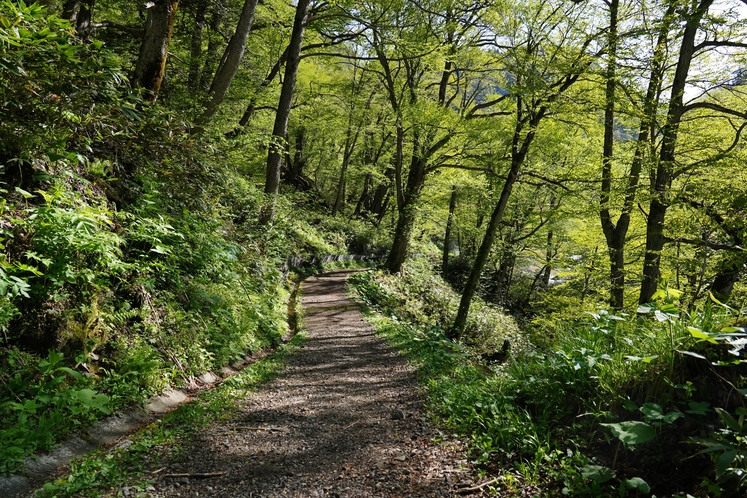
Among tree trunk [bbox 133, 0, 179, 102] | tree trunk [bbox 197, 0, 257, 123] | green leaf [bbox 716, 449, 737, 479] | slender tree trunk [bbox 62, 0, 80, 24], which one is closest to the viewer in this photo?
green leaf [bbox 716, 449, 737, 479]

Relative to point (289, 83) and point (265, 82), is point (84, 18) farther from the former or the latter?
point (265, 82)

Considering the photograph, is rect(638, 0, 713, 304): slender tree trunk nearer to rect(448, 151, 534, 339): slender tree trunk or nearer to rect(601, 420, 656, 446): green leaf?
rect(448, 151, 534, 339): slender tree trunk

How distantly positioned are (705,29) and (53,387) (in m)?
11.9

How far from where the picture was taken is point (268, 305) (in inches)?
363

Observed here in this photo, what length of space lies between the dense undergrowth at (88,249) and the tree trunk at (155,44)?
54 centimetres

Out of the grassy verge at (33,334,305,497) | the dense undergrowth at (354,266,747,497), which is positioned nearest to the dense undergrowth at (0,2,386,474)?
the grassy verge at (33,334,305,497)

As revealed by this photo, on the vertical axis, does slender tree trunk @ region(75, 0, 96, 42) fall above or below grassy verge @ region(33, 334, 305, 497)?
above

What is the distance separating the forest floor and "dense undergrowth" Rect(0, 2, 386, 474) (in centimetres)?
103

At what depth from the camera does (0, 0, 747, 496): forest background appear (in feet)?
9.75

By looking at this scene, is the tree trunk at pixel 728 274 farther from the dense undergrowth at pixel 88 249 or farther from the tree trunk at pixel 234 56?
the tree trunk at pixel 234 56

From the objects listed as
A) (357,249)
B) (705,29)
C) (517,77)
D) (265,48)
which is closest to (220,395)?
(517,77)

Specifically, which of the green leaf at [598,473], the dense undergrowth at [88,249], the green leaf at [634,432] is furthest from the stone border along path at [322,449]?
the green leaf at [634,432]

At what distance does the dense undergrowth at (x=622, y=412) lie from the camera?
2.43 metres

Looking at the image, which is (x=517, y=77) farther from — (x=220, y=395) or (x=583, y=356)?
(x=220, y=395)
